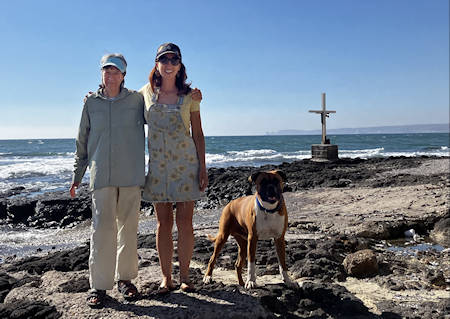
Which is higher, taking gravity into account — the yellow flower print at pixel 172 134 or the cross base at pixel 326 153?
the yellow flower print at pixel 172 134

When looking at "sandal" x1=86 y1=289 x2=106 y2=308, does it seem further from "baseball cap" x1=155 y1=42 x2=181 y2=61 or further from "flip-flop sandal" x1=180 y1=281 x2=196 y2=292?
"baseball cap" x1=155 y1=42 x2=181 y2=61

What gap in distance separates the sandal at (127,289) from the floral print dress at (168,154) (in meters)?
0.78

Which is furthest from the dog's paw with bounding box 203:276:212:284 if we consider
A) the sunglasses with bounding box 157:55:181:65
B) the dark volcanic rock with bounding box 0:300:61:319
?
the sunglasses with bounding box 157:55:181:65

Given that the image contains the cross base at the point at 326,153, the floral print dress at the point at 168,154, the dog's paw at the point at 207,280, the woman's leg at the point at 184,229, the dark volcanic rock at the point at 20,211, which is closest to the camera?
the floral print dress at the point at 168,154

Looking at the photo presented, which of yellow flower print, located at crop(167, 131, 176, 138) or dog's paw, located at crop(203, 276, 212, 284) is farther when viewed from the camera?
dog's paw, located at crop(203, 276, 212, 284)

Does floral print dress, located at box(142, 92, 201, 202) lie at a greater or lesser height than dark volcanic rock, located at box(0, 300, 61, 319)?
greater

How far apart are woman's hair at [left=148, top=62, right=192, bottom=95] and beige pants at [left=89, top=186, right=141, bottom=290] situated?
2.97 ft

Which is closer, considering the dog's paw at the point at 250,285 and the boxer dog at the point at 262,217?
the boxer dog at the point at 262,217

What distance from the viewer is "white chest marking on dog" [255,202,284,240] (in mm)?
3373

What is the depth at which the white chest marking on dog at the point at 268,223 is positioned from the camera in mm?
3373

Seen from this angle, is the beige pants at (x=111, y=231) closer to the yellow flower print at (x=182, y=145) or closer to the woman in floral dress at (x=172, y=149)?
the woman in floral dress at (x=172, y=149)

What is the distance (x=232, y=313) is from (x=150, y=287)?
36.6 inches

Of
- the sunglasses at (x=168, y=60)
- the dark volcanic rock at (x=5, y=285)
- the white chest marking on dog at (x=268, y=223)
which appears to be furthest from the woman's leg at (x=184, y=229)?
the dark volcanic rock at (x=5, y=285)

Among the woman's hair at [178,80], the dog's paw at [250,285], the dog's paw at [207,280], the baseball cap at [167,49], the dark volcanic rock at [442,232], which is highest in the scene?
A: the baseball cap at [167,49]
